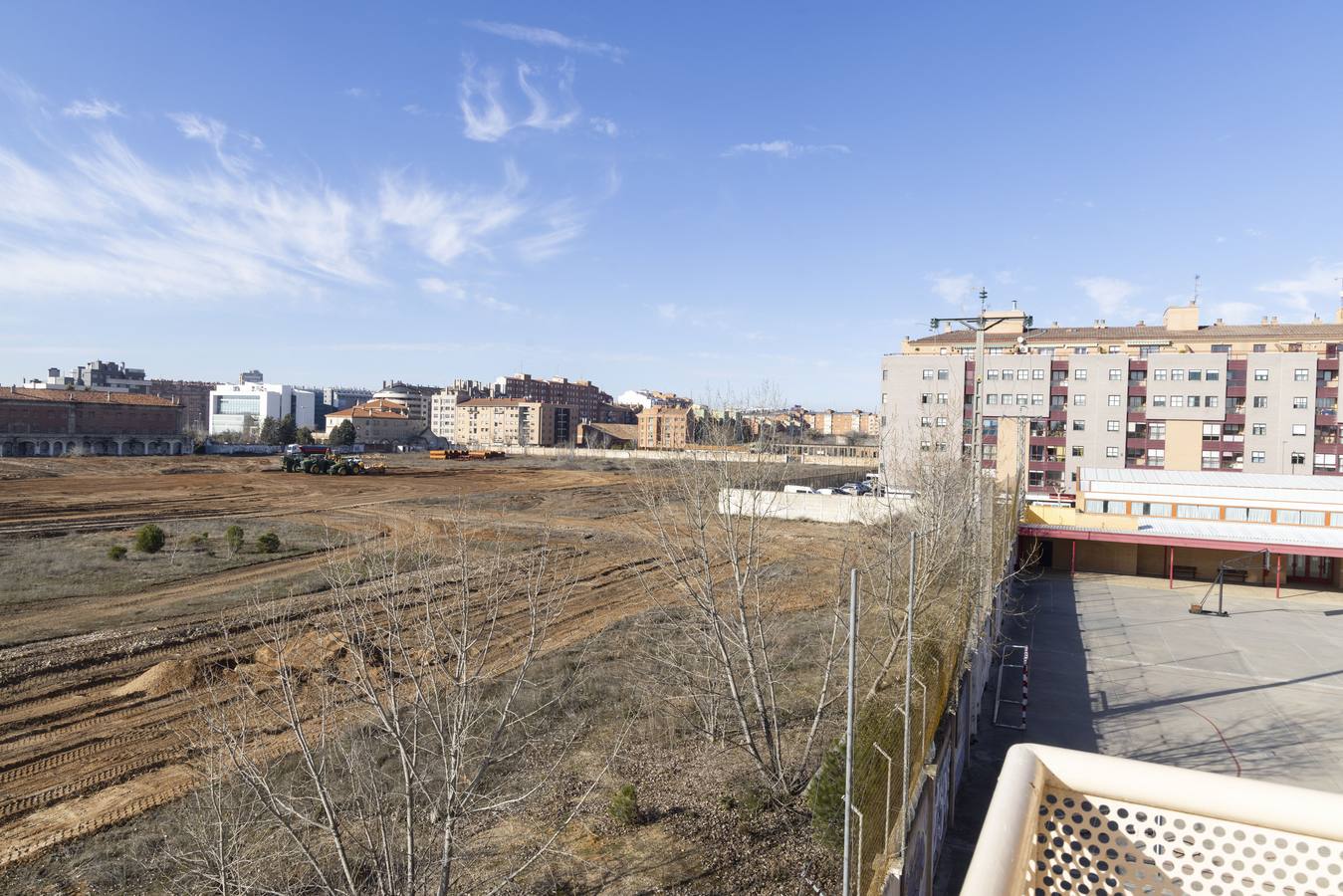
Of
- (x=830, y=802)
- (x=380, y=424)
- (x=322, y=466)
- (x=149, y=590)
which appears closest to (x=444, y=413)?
(x=380, y=424)

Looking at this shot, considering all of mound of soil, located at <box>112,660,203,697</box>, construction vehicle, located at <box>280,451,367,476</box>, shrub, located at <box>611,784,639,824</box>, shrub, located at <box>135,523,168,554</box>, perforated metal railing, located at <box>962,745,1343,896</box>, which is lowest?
mound of soil, located at <box>112,660,203,697</box>

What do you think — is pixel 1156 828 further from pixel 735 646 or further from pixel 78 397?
pixel 78 397

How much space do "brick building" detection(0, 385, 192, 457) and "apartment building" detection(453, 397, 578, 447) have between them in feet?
169

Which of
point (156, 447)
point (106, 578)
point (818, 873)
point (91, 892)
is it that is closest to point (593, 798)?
point (818, 873)

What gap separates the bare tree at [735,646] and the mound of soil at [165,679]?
10674mm

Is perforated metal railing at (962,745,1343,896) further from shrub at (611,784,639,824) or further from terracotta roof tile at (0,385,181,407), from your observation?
terracotta roof tile at (0,385,181,407)

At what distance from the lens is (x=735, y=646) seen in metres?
15.6

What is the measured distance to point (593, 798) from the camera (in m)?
11.4

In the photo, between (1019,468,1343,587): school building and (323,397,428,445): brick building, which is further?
(323,397,428,445): brick building

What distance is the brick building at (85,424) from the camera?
311ft

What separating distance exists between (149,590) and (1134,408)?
59736 millimetres

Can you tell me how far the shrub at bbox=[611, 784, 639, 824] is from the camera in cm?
1064

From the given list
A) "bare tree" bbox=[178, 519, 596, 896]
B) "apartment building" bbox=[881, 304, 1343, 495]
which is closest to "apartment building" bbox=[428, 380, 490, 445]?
"apartment building" bbox=[881, 304, 1343, 495]

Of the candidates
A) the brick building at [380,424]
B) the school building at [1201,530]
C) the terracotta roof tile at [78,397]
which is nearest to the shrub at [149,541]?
the school building at [1201,530]
